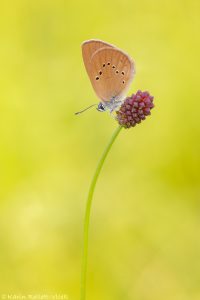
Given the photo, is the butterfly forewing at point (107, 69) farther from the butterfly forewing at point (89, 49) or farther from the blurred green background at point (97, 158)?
the blurred green background at point (97, 158)

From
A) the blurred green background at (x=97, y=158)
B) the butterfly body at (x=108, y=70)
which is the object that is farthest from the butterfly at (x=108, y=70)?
the blurred green background at (x=97, y=158)

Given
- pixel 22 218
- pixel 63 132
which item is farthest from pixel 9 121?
pixel 22 218

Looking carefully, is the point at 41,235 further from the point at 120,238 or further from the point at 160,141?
the point at 160,141

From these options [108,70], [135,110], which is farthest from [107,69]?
[135,110]

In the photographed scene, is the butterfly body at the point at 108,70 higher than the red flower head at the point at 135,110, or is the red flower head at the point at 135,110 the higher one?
the butterfly body at the point at 108,70

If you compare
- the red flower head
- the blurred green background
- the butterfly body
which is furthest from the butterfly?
the blurred green background

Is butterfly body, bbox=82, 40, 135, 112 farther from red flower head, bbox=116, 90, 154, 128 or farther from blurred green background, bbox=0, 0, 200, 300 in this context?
blurred green background, bbox=0, 0, 200, 300
